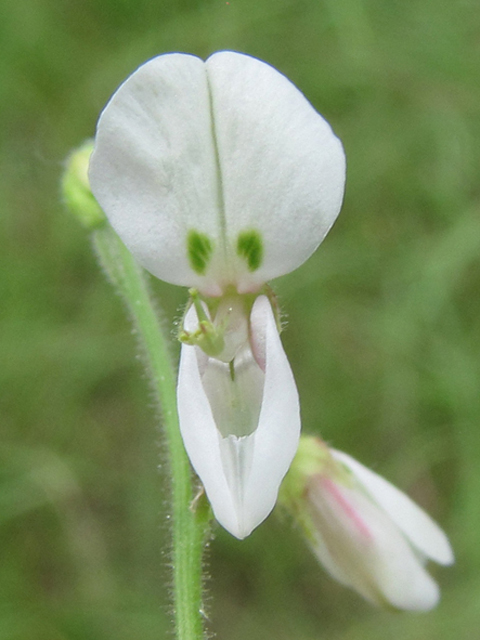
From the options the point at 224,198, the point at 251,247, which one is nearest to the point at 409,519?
the point at 251,247

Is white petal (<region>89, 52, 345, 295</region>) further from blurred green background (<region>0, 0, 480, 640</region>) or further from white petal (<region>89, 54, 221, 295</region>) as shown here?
blurred green background (<region>0, 0, 480, 640</region>)

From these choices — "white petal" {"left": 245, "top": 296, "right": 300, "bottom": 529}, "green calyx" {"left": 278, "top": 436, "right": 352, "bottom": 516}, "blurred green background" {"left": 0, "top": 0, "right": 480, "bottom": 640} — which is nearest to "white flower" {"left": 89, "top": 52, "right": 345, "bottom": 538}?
"white petal" {"left": 245, "top": 296, "right": 300, "bottom": 529}

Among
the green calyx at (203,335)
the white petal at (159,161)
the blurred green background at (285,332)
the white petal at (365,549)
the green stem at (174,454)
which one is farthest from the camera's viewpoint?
the blurred green background at (285,332)

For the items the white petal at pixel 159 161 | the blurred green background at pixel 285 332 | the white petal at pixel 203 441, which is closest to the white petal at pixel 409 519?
the white petal at pixel 203 441

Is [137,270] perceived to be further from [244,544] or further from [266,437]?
A: [244,544]

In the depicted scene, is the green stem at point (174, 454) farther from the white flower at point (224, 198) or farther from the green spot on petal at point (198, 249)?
the green spot on petal at point (198, 249)

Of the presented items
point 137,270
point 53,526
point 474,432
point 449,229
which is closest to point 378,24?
point 449,229

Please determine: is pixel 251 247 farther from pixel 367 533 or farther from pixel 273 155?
pixel 367 533
